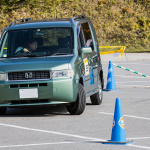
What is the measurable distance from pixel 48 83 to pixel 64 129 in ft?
4.34

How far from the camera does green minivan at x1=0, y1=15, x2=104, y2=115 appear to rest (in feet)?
33.7

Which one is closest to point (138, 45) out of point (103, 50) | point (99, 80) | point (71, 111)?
point (103, 50)

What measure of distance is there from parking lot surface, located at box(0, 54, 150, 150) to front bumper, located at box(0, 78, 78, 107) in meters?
0.38

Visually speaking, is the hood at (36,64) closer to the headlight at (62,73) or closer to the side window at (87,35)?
the headlight at (62,73)

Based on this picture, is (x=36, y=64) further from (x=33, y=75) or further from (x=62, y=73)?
(x=62, y=73)

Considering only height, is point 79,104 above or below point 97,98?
above

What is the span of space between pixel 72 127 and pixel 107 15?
1099 inches

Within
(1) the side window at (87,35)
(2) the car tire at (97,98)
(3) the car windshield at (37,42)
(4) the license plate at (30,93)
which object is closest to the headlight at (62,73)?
(4) the license plate at (30,93)

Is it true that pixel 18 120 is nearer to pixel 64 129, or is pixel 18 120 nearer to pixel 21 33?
pixel 64 129

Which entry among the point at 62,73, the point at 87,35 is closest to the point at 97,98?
the point at 87,35

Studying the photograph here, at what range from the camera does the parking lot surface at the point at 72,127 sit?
7.75 m

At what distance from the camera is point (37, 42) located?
447 inches

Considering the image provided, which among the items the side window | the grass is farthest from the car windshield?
the grass

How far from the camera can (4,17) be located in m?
33.6
